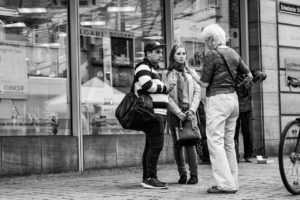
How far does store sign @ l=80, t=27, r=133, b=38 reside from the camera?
11.0 metres

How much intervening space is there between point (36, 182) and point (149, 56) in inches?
95.2

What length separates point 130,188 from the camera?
26.0 feet

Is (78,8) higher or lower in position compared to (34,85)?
higher

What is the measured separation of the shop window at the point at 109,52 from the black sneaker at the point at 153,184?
3181 mm

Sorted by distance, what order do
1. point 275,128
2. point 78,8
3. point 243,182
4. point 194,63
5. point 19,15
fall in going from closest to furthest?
1. point 243,182
2. point 19,15
3. point 78,8
4. point 194,63
5. point 275,128

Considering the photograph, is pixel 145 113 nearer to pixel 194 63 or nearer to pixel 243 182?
pixel 243 182

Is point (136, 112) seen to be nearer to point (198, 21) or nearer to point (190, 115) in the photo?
point (190, 115)

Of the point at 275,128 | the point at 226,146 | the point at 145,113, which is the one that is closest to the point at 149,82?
the point at 145,113

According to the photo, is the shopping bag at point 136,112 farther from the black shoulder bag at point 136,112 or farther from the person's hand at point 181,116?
the person's hand at point 181,116

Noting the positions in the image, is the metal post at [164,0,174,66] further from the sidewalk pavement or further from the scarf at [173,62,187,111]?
the scarf at [173,62,187,111]

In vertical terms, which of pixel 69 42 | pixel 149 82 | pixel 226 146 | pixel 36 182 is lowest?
pixel 36 182

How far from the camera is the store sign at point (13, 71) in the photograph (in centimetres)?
977

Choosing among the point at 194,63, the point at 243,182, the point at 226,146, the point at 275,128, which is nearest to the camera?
the point at 226,146

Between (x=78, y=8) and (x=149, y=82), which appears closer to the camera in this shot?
(x=149, y=82)
